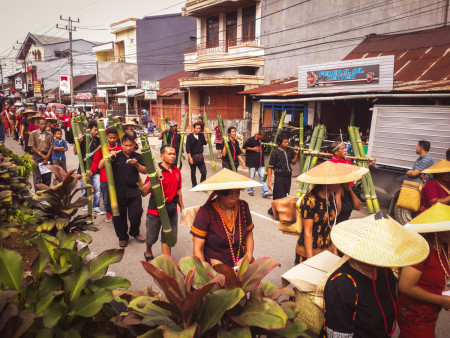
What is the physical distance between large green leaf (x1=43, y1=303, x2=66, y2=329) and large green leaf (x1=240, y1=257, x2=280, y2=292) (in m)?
0.84

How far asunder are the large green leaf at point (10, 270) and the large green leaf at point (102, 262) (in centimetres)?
39

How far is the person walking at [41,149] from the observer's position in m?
7.58

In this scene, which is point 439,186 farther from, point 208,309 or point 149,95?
point 149,95

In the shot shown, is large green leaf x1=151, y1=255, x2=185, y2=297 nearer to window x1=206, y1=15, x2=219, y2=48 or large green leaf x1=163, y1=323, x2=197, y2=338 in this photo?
large green leaf x1=163, y1=323, x2=197, y2=338

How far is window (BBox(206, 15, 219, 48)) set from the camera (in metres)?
21.2

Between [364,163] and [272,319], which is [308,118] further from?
[272,319]

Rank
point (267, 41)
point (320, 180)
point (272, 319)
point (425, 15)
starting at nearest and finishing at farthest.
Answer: point (272, 319)
point (320, 180)
point (425, 15)
point (267, 41)

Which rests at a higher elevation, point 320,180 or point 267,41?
point 267,41

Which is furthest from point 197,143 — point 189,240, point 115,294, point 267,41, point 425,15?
point 267,41

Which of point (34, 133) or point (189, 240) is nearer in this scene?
point (189, 240)

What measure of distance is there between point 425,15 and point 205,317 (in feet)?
49.8

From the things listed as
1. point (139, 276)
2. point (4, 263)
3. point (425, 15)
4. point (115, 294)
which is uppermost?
point (425, 15)

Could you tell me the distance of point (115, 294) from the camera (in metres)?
1.81

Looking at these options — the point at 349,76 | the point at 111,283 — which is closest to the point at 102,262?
the point at 111,283
